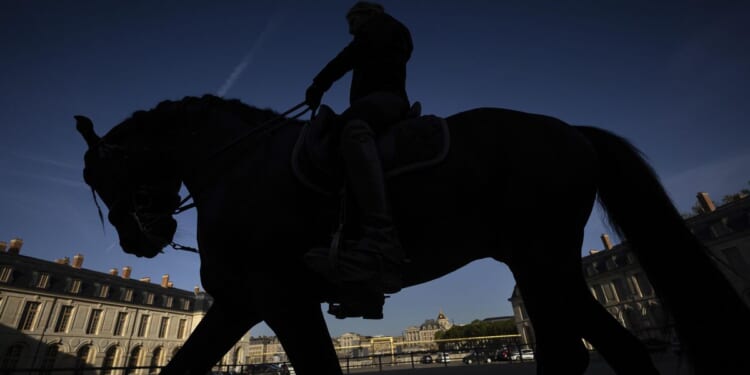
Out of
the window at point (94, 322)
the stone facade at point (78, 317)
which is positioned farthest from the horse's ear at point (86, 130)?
the window at point (94, 322)

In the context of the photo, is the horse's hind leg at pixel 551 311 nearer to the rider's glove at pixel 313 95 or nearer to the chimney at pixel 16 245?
the rider's glove at pixel 313 95

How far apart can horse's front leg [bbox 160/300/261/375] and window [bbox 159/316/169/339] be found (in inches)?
2072

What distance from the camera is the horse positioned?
1.63 meters

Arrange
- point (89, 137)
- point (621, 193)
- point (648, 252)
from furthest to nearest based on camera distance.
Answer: point (89, 137) < point (621, 193) < point (648, 252)

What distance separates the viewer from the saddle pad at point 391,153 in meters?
1.81

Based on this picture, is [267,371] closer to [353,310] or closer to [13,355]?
[13,355]

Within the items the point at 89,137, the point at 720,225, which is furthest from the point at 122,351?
the point at 720,225

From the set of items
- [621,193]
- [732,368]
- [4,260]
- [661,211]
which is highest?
[4,260]

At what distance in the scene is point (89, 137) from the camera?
2.88 meters

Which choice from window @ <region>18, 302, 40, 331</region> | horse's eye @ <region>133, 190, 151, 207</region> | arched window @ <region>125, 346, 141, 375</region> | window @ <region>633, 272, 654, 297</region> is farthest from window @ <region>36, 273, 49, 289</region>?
window @ <region>633, 272, 654, 297</region>

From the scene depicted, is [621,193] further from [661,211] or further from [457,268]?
[457,268]

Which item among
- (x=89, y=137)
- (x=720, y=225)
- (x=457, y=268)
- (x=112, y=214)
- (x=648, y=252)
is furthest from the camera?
(x=720, y=225)

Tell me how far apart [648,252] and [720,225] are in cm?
4236

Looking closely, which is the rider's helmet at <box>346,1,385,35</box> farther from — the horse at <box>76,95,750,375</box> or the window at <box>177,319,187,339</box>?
the window at <box>177,319,187,339</box>
